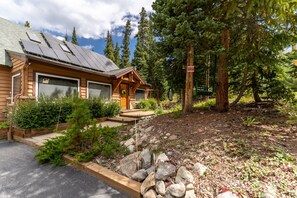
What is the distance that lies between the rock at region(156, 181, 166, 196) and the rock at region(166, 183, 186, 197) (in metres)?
0.07

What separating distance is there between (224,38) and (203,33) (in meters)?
0.99

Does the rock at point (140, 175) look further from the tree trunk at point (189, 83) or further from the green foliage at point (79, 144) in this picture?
the tree trunk at point (189, 83)

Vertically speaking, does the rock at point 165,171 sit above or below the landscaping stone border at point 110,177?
above

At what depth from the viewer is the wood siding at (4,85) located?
686 centimetres

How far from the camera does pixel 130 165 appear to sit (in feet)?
8.90

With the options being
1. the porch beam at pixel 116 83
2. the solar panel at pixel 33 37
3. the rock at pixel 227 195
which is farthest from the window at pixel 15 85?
the rock at pixel 227 195

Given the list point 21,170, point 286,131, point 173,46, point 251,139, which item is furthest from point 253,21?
point 21,170

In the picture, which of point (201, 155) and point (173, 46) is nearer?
point (201, 155)

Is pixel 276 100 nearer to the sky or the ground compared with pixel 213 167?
nearer to the sky

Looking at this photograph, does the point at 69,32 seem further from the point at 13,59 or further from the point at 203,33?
the point at 203,33

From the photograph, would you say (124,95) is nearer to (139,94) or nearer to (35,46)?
(139,94)

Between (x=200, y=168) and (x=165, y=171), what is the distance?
496 millimetres

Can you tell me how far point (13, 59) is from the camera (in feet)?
22.4

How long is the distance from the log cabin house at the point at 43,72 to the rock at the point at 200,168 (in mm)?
6105
